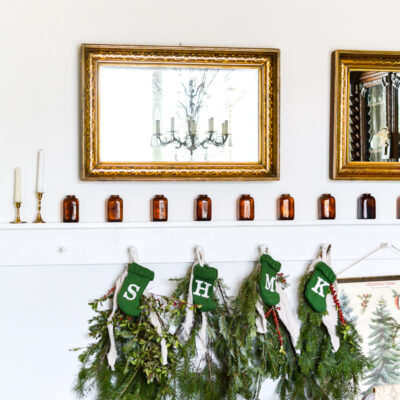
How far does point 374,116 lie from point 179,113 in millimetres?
752

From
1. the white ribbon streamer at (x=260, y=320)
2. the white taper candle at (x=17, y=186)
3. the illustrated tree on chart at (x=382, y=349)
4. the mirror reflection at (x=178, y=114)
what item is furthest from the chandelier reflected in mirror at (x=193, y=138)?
the illustrated tree on chart at (x=382, y=349)

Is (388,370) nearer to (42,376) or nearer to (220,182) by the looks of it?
(220,182)

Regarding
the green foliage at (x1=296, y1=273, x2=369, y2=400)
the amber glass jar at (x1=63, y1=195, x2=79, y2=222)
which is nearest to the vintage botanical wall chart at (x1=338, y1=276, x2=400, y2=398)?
the green foliage at (x1=296, y1=273, x2=369, y2=400)

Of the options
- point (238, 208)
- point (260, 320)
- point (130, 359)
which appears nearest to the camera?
point (130, 359)

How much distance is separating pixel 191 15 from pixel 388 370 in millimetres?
1549

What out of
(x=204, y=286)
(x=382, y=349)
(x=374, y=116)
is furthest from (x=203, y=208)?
(x=382, y=349)

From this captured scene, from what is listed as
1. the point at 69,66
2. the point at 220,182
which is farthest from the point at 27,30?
the point at 220,182

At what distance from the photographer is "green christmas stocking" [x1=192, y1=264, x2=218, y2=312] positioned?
2.00 meters

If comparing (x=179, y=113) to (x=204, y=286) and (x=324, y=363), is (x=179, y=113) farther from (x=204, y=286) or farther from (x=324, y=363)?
(x=324, y=363)

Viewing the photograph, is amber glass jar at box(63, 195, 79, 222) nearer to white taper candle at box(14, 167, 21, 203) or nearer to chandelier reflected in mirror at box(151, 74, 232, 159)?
white taper candle at box(14, 167, 21, 203)

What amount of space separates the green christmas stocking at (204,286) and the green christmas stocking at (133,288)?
0.52 ft

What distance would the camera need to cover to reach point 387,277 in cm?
220

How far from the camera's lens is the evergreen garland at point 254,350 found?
198cm

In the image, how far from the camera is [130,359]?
1912 millimetres
